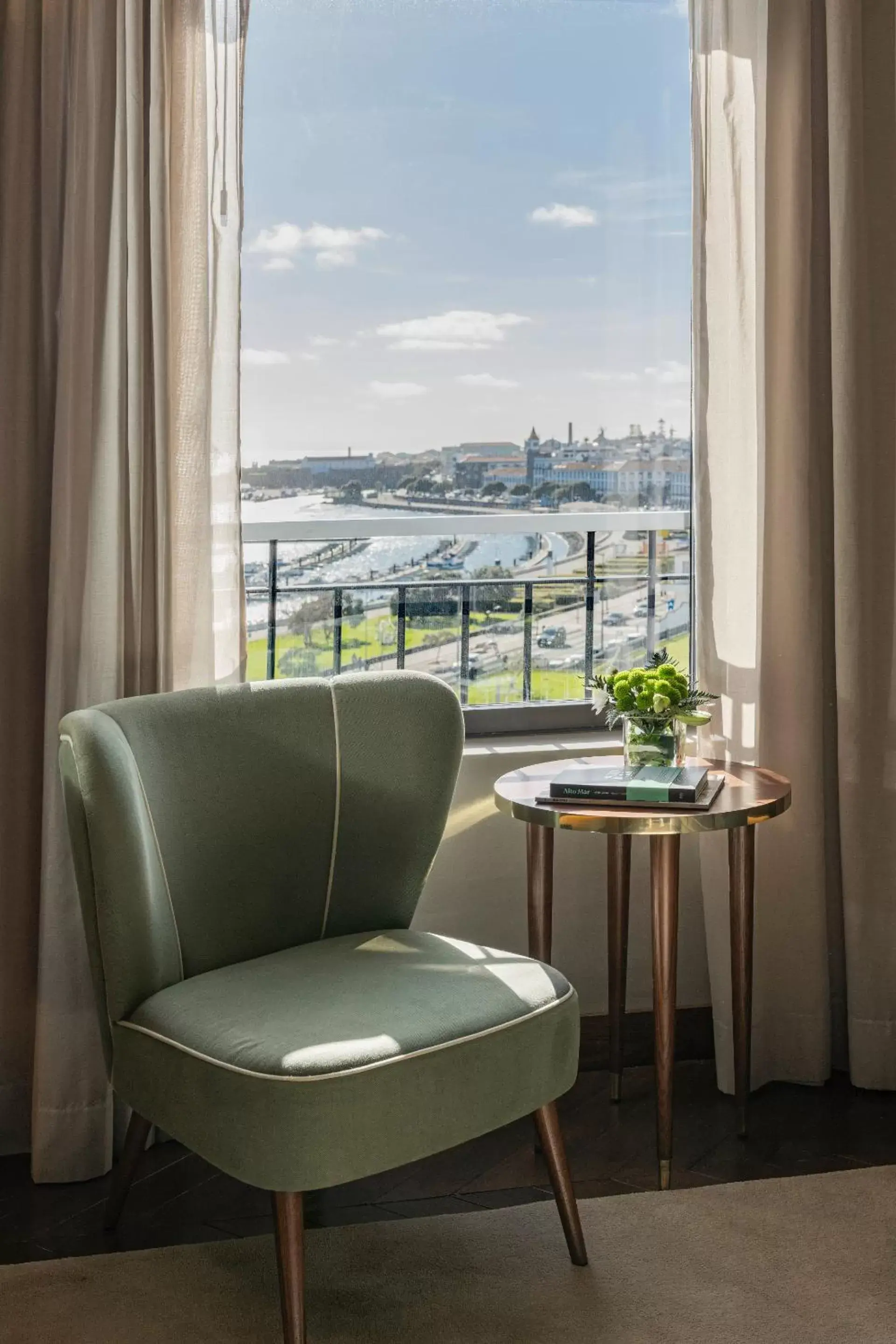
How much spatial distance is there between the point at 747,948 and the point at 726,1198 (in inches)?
18.5

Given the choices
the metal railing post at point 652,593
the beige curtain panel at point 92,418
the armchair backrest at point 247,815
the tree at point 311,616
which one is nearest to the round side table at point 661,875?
the armchair backrest at point 247,815

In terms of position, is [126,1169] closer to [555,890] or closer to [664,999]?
[664,999]

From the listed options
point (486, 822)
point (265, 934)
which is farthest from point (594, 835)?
point (265, 934)

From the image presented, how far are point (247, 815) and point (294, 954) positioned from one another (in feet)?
0.79

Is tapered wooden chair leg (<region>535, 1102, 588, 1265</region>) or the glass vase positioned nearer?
tapered wooden chair leg (<region>535, 1102, 588, 1265</region>)

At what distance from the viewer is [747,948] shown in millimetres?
2547

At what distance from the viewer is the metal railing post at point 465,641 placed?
9.52 ft

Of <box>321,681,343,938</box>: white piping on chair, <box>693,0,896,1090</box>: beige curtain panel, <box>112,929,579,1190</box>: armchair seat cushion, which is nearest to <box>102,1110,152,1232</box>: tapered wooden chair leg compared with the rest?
<box>112,929,579,1190</box>: armchair seat cushion

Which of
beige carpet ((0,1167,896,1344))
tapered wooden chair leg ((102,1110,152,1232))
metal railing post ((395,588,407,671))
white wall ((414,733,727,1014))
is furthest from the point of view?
metal railing post ((395,588,407,671))

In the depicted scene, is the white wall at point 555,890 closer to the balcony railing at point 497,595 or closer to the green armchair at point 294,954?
the balcony railing at point 497,595

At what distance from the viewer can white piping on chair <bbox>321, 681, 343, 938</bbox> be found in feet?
7.45

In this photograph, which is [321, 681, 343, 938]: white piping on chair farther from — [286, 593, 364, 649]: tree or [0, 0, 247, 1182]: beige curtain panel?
[286, 593, 364, 649]: tree

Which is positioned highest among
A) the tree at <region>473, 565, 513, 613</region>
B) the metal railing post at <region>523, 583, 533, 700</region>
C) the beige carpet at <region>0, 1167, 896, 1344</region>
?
the tree at <region>473, 565, 513, 613</region>

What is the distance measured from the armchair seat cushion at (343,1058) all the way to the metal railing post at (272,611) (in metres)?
0.83
